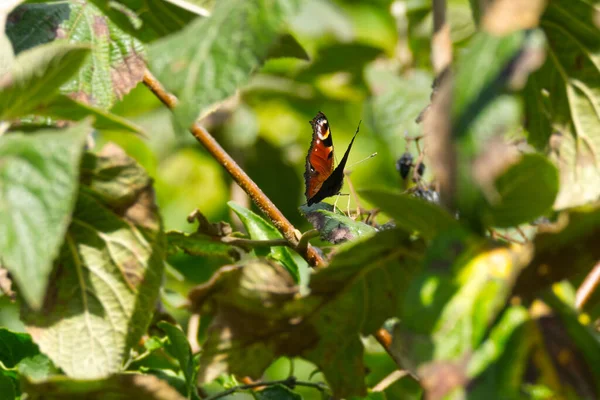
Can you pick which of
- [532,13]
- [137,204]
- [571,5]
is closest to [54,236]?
[137,204]

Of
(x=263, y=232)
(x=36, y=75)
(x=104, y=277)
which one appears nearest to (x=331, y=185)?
(x=263, y=232)

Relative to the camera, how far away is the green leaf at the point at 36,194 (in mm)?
416

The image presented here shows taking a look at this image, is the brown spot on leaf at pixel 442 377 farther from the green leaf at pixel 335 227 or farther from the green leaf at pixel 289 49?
the green leaf at pixel 289 49

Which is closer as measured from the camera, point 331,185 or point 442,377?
point 442,377

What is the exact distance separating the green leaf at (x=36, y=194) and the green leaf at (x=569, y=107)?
1.33 ft

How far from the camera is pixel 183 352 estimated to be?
724mm

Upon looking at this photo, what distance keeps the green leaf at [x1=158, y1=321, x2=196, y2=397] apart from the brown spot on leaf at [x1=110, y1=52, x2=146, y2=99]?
0.77ft

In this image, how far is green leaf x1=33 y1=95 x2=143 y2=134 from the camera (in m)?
0.52

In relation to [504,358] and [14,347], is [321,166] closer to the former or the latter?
[14,347]

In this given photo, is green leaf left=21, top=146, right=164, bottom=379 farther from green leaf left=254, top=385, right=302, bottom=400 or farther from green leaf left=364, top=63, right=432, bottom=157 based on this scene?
green leaf left=364, top=63, right=432, bottom=157

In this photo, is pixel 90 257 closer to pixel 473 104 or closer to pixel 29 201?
pixel 29 201

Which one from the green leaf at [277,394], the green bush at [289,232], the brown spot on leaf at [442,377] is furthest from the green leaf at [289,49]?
the brown spot on leaf at [442,377]

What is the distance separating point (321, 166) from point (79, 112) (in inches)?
23.3

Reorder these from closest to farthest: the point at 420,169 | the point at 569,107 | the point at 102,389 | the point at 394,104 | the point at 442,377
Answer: the point at 442,377 → the point at 102,389 → the point at 569,107 → the point at 420,169 → the point at 394,104
